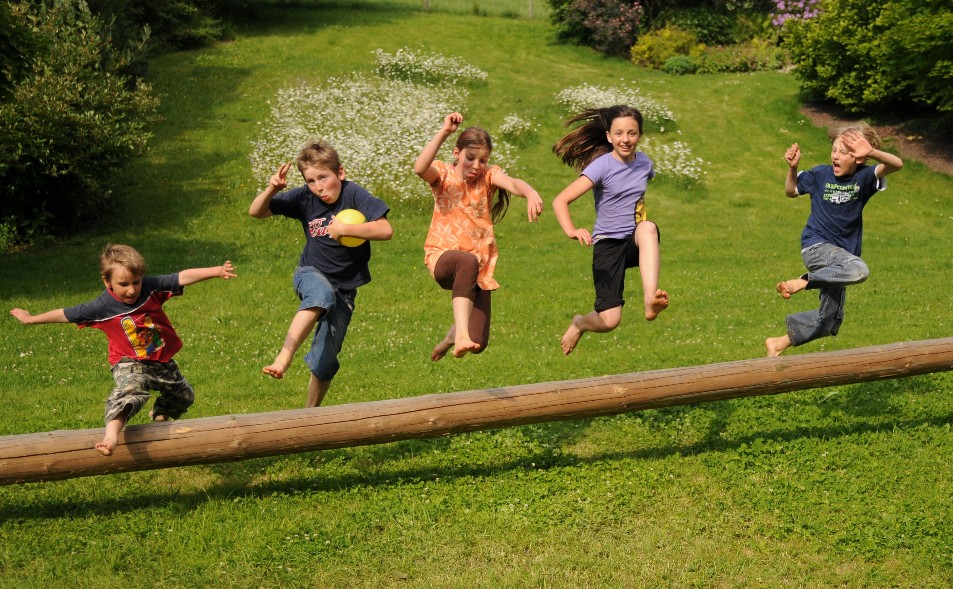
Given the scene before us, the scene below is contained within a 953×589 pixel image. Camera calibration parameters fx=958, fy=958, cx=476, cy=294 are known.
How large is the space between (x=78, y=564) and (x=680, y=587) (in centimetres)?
460

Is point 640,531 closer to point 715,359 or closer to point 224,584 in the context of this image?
point 224,584

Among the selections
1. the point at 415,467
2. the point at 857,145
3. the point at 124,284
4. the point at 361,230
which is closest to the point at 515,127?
the point at 857,145

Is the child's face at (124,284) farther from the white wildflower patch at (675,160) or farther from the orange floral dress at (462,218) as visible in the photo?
the white wildflower patch at (675,160)

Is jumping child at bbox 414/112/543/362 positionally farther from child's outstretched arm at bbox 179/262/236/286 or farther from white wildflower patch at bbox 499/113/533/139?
white wildflower patch at bbox 499/113/533/139

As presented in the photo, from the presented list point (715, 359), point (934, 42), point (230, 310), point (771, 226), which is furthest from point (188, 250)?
point (934, 42)

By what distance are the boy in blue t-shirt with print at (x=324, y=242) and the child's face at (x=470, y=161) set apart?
2.39ft

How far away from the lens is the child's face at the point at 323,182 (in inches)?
300

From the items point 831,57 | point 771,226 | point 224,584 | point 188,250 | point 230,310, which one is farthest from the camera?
point 831,57

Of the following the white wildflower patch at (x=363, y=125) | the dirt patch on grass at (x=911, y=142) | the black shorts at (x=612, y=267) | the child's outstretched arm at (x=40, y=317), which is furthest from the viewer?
the dirt patch on grass at (x=911, y=142)

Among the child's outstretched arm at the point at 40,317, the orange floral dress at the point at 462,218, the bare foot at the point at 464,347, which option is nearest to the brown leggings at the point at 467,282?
the orange floral dress at the point at 462,218

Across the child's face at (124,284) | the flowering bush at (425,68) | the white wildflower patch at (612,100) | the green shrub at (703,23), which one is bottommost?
the white wildflower patch at (612,100)

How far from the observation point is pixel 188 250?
759 inches

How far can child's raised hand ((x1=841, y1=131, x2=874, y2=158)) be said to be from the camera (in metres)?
8.49

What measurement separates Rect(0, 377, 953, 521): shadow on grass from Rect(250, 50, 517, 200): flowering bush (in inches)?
526
